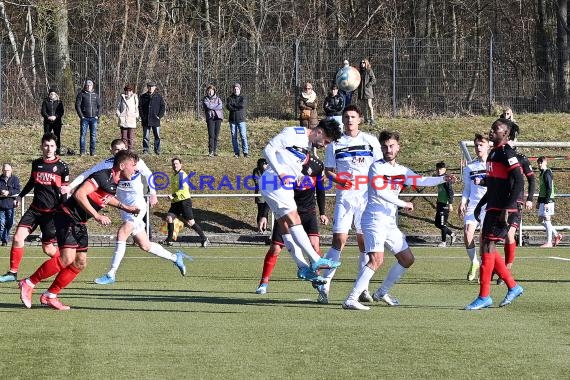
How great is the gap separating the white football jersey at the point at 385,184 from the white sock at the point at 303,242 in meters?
0.67

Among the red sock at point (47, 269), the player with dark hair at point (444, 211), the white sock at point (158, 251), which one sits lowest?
the player with dark hair at point (444, 211)

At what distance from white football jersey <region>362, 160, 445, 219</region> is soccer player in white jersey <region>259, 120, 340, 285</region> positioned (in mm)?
573

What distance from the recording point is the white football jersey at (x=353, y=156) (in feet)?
41.2

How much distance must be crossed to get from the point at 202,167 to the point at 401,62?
8989 millimetres

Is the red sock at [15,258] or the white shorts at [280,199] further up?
the white shorts at [280,199]

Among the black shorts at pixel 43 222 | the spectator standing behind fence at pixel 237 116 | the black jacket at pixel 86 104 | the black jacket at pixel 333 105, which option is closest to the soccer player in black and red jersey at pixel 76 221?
the black shorts at pixel 43 222

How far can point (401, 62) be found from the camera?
1394 inches

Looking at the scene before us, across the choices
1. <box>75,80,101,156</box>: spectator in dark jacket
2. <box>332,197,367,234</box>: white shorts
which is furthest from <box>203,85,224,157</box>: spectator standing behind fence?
<box>332,197,367,234</box>: white shorts

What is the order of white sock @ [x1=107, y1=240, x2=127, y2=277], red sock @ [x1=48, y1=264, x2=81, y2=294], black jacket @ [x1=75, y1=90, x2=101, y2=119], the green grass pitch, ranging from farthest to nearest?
black jacket @ [x1=75, y1=90, x2=101, y2=119], white sock @ [x1=107, y1=240, x2=127, y2=277], red sock @ [x1=48, y1=264, x2=81, y2=294], the green grass pitch

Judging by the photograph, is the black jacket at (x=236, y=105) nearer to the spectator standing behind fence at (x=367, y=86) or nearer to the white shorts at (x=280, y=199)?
the spectator standing behind fence at (x=367, y=86)

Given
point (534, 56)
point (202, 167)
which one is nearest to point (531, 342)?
point (202, 167)

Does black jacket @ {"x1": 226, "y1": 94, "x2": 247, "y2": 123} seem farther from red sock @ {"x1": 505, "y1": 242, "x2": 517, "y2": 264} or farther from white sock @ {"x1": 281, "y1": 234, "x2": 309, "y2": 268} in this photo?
white sock @ {"x1": 281, "y1": 234, "x2": 309, "y2": 268}

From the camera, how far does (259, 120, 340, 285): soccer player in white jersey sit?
446 inches

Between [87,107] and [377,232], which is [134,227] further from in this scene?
[87,107]
